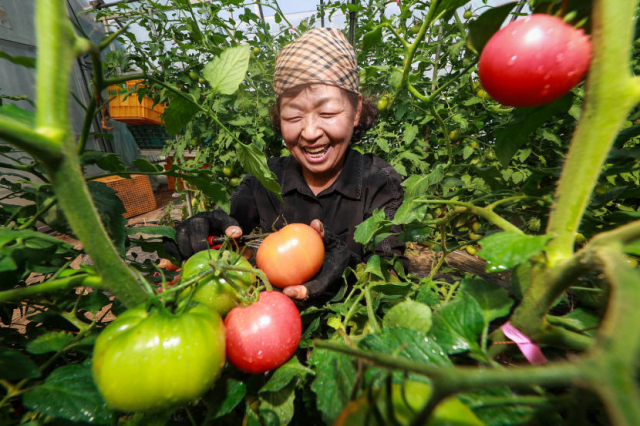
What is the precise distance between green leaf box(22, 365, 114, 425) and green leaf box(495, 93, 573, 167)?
19.6 inches

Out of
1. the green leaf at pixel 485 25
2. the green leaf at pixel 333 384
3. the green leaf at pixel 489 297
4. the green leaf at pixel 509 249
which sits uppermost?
the green leaf at pixel 485 25

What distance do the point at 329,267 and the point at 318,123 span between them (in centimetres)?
49

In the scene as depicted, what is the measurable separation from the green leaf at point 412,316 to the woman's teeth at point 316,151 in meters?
0.78

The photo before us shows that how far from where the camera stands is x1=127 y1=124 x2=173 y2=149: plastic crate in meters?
3.46

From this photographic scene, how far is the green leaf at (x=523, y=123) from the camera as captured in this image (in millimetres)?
306

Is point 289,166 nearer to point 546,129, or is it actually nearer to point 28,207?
point 28,207

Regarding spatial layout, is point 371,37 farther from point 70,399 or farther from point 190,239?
point 190,239

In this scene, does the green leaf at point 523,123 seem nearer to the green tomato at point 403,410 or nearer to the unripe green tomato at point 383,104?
the green tomato at point 403,410

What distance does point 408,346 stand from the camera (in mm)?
252

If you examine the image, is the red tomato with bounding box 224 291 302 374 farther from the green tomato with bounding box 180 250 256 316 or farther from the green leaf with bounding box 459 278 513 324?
the green leaf with bounding box 459 278 513 324

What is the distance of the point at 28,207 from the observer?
1.53 feet

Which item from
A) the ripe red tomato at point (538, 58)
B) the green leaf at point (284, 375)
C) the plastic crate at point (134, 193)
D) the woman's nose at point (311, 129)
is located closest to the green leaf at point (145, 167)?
the green leaf at point (284, 375)

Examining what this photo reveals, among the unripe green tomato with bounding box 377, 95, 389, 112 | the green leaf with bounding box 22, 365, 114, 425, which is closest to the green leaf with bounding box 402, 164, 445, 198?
the green leaf with bounding box 22, 365, 114, 425

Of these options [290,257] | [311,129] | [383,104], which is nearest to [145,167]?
[290,257]
